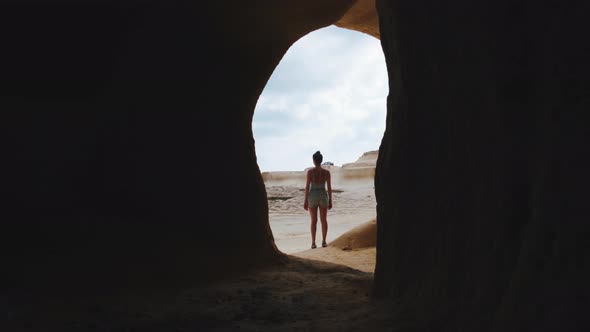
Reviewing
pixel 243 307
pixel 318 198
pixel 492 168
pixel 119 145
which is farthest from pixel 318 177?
pixel 492 168

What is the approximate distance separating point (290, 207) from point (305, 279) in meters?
12.8

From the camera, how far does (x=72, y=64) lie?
11.4ft

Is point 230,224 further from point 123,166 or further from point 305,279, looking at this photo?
point 123,166

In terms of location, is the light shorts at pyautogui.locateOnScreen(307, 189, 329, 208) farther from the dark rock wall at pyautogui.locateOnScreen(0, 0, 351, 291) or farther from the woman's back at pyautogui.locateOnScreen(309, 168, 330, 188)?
the dark rock wall at pyautogui.locateOnScreen(0, 0, 351, 291)

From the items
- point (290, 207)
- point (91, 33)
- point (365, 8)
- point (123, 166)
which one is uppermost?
point (365, 8)

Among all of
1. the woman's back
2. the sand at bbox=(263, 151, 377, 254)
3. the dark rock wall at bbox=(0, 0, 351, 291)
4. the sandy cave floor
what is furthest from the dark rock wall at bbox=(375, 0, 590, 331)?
the sand at bbox=(263, 151, 377, 254)

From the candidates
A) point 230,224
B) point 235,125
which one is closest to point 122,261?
point 230,224

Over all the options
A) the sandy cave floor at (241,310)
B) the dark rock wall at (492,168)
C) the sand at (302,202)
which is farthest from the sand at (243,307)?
the sand at (302,202)

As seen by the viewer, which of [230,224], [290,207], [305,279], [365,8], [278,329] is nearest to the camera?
[278,329]

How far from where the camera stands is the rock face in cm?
142

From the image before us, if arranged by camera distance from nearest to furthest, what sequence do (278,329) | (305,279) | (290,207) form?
(278,329), (305,279), (290,207)

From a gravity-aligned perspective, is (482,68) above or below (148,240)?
above

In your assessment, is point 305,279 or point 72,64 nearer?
point 72,64

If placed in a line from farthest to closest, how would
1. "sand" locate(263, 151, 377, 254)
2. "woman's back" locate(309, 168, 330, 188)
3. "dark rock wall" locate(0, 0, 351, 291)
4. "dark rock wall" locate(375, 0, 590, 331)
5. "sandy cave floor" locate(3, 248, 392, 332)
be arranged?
"sand" locate(263, 151, 377, 254)
"woman's back" locate(309, 168, 330, 188)
"dark rock wall" locate(0, 0, 351, 291)
"sandy cave floor" locate(3, 248, 392, 332)
"dark rock wall" locate(375, 0, 590, 331)
